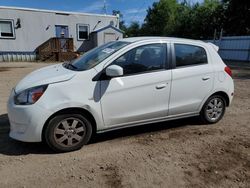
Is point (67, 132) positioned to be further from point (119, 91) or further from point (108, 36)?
point (108, 36)

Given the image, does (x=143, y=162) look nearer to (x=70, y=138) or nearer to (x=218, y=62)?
(x=70, y=138)

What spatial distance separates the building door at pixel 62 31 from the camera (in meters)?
22.7

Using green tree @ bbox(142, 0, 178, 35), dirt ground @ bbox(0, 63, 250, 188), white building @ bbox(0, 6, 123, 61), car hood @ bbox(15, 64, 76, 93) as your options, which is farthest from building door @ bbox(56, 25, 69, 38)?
green tree @ bbox(142, 0, 178, 35)

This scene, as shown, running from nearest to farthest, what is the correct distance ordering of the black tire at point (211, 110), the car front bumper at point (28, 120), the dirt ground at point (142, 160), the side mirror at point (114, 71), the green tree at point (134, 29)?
the dirt ground at point (142, 160) < the car front bumper at point (28, 120) < the side mirror at point (114, 71) < the black tire at point (211, 110) < the green tree at point (134, 29)

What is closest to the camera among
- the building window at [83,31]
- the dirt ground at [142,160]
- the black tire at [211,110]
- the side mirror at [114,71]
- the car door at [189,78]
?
the dirt ground at [142,160]

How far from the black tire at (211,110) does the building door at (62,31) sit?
19.9 meters

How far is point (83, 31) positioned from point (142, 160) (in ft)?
71.7

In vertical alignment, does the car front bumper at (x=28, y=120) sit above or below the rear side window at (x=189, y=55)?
below

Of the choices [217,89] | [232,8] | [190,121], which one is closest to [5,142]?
[190,121]

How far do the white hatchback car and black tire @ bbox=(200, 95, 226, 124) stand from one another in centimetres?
2

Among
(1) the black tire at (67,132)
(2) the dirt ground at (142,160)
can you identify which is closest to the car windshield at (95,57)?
(1) the black tire at (67,132)

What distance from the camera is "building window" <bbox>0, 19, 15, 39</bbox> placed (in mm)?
20344

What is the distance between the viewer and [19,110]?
3699mm

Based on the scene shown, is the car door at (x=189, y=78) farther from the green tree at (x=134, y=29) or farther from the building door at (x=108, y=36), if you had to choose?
the green tree at (x=134, y=29)
